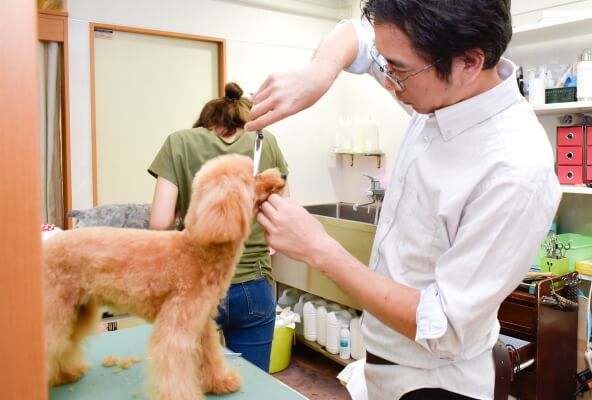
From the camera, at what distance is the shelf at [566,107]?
7.78 feet

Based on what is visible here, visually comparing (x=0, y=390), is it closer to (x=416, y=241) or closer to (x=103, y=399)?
(x=416, y=241)

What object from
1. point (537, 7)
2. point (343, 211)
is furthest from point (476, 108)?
point (343, 211)

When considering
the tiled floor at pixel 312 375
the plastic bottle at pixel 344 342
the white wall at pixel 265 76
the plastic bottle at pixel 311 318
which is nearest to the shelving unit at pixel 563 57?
the white wall at pixel 265 76

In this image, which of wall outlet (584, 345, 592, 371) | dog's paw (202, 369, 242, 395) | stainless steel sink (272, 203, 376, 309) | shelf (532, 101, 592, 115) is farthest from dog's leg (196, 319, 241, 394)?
shelf (532, 101, 592, 115)

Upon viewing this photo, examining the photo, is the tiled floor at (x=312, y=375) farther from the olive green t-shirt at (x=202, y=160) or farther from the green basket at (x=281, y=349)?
the olive green t-shirt at (x=202, y=160)

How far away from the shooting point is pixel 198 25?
3342 millimetres

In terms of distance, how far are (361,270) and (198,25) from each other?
2.89 metres

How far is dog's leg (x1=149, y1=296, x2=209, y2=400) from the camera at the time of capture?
1026 millimetres

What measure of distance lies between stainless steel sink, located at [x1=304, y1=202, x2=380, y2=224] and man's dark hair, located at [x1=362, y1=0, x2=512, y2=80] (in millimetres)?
2945

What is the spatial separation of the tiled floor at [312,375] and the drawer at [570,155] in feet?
5.93

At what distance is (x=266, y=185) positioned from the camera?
109 centimetres

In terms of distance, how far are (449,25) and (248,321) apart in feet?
3.90

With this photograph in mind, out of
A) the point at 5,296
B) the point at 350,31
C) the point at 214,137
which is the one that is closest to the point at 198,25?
the point at 214,137

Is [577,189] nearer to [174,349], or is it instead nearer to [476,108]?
[476,108]
